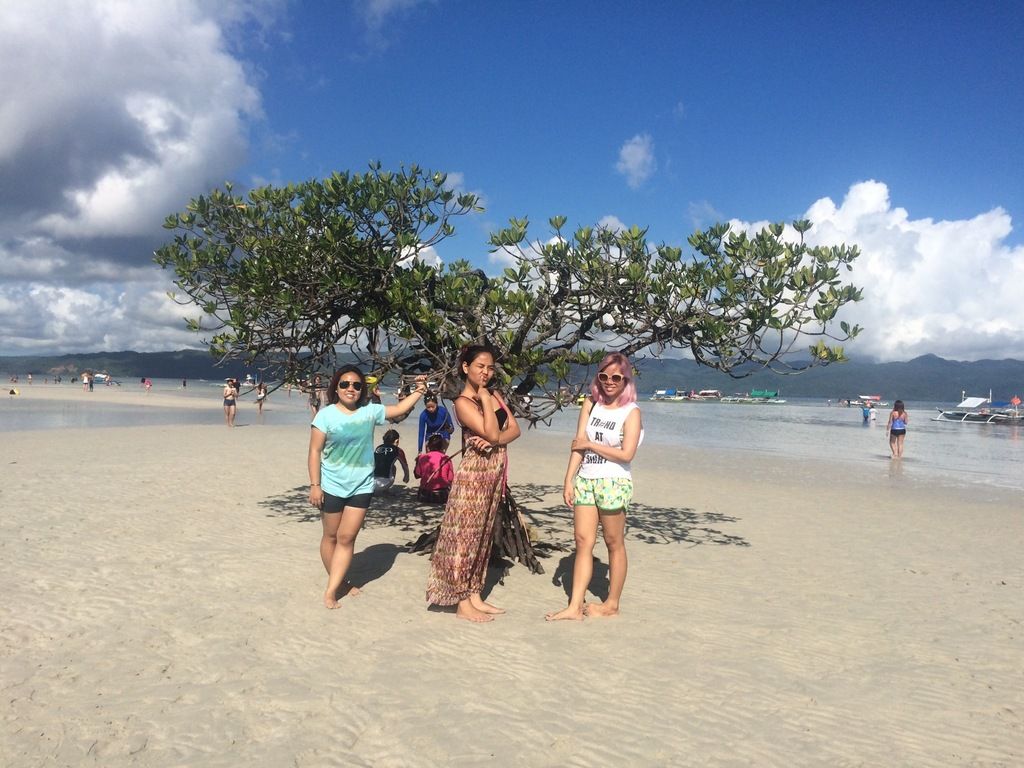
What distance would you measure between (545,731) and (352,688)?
52.7 inches

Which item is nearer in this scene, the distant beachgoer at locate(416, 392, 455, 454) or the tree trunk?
the tree trunk

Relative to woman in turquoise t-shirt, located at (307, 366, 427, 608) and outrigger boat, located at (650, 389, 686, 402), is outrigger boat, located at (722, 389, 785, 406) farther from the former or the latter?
woman in turquoise t-shirt, located at (307, 366, 427, 608)

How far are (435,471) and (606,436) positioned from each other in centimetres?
599

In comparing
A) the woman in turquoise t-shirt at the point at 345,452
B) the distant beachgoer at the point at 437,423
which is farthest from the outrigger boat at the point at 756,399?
the woman in turquoise t-shirt at the point at 345,452

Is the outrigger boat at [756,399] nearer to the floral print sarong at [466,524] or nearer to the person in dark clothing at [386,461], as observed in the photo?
the person in dark clothing at [386,461]

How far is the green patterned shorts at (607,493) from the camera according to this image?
215 inches

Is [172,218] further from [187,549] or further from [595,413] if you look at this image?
[595,413]

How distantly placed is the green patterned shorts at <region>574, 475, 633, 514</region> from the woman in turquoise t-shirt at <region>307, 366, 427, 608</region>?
1.72 metres

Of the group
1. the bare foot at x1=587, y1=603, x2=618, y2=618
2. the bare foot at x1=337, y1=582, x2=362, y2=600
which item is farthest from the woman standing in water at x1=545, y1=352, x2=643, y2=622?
the bare foot at x1=337, y1=582, x2=362, y2=600

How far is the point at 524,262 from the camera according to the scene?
719 cm

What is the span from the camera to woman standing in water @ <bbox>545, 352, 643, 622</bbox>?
5430mm

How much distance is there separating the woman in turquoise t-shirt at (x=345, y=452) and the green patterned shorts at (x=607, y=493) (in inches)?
67.7

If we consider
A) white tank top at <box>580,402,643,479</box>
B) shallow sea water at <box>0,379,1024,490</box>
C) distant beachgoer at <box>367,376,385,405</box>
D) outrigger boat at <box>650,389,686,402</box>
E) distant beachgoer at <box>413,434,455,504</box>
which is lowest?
outrigger boat at <box>650,389,686,402</box>

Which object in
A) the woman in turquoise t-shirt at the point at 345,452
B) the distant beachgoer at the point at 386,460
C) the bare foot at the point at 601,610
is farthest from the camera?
the distant beachgoer at the point at 386,460
